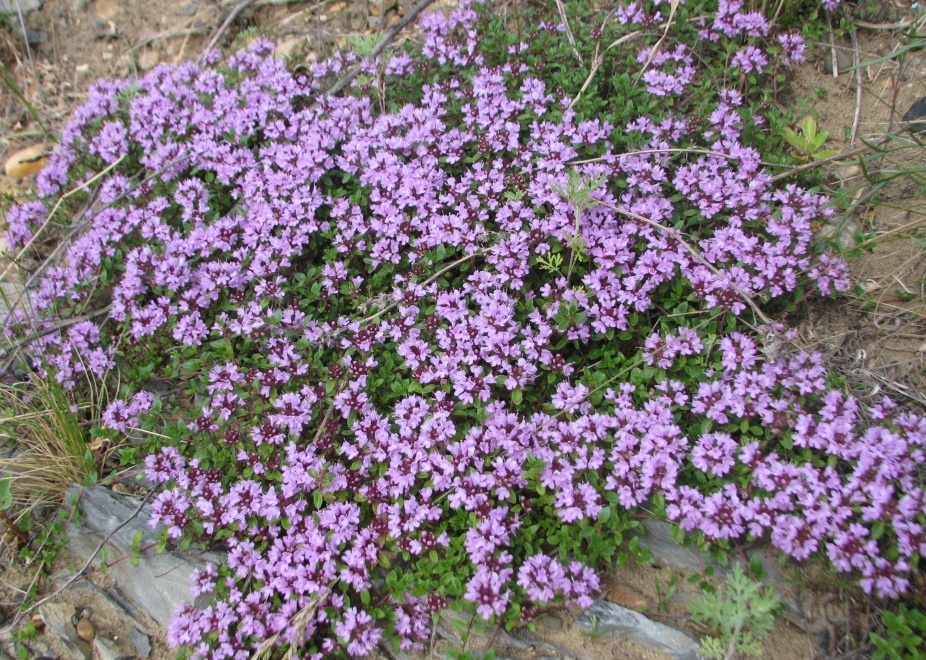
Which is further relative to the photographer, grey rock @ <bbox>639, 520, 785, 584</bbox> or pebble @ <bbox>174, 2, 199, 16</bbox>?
pebble @ <bbox>174, 2, 199, 16</bbox>

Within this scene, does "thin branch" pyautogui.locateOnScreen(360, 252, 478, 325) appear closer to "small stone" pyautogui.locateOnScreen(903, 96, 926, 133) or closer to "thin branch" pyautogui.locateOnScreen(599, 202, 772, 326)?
"thin branch" pyautogui.locateOnScreen(599, 202, 772, 326)

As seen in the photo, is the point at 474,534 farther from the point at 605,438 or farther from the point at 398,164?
the point at 398,164

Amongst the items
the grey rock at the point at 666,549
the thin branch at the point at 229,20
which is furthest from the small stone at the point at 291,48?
the grey rock at the point at 666,549

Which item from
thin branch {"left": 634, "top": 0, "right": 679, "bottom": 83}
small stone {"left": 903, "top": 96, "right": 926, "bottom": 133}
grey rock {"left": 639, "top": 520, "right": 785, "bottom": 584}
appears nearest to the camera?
grey rock {"left": 639, "top": 520, "right": 785, "bottom": 584}

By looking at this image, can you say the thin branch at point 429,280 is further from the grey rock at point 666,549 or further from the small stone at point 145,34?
the small stone at point 145,34

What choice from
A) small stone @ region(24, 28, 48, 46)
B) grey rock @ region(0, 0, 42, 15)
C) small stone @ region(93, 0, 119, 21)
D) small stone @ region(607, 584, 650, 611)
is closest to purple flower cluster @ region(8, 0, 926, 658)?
small stone @ region(607, 584, 650, 611)

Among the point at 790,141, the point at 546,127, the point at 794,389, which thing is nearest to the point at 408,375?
the point at 546,127

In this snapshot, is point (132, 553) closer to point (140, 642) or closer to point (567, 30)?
point (140, 642)
